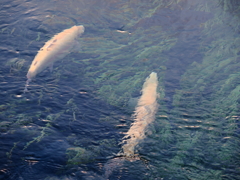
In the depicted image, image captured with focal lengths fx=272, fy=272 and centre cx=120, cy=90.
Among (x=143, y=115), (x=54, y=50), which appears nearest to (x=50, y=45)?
(x=54, y=50)

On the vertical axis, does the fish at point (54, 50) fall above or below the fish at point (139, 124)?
above

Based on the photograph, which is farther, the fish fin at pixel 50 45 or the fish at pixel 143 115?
the fish fin at pixel 50 45

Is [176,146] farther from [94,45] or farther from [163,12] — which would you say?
[163,12]

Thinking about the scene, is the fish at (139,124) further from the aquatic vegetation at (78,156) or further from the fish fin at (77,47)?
the fish fin at (77,47)

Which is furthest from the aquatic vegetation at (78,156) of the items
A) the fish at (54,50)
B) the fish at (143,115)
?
the fish at (54,50)

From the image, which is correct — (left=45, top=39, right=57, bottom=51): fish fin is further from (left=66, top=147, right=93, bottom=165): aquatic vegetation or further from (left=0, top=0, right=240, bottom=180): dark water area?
(left=66, top=147, right=93, bottom=165): aquatic vegetation

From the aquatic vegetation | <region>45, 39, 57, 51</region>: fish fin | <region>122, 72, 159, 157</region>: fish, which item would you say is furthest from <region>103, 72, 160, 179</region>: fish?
<region>45, 39, 57, 51</region>: fish fin

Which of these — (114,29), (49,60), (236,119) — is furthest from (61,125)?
(114,29)
